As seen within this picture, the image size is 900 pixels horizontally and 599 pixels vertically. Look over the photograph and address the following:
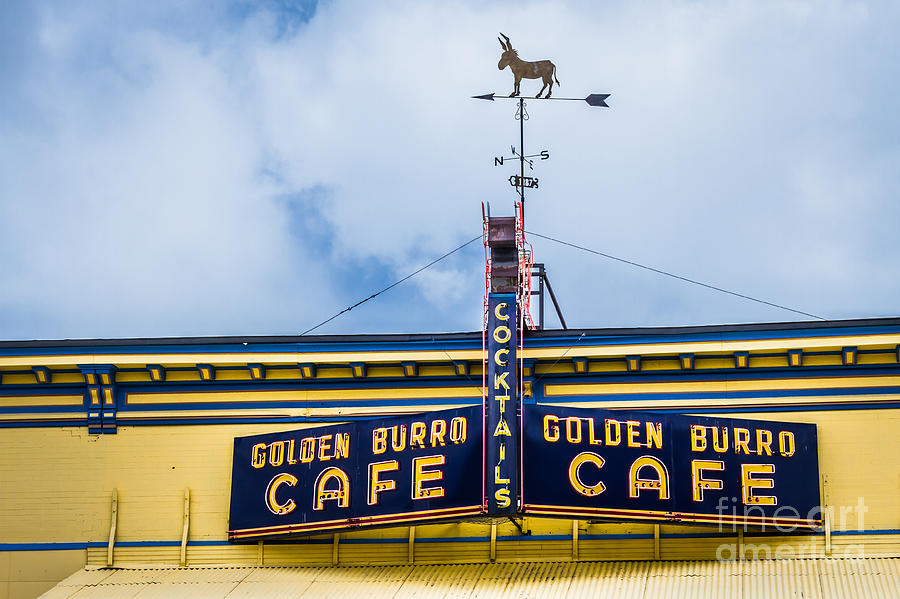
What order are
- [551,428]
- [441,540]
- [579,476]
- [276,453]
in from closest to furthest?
[579,476], [551,428], [441,540], [276,453]

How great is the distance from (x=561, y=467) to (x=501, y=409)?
156cm

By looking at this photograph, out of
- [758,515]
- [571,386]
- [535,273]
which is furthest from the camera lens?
[535,273]

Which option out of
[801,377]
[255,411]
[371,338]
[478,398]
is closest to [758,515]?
[801,377]

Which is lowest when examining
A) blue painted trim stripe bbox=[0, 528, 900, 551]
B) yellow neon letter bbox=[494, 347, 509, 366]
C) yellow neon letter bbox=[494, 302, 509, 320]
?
blue painted trim stripe bbox=[0, 528, 900, 551]

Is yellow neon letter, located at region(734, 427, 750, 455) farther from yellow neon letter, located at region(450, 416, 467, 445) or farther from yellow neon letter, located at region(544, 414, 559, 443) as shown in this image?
yellow neon letter, located at region(450, 416, 467, 445)

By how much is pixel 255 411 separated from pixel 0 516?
5.67 m

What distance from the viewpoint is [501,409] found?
25.3 metres

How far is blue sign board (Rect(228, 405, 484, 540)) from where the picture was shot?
2544cm

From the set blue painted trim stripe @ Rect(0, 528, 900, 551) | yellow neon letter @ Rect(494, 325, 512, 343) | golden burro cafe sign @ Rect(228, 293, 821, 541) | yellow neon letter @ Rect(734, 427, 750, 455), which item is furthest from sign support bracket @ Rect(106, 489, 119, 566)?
yellow neon letter @ Rect(734, 427, 750, 455)

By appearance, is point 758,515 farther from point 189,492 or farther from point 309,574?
point 189,492

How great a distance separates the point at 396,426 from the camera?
2627 cm

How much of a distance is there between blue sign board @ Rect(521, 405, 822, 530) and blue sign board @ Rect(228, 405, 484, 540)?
1240mm

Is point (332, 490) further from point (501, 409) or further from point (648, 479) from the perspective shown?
point (648, 479)

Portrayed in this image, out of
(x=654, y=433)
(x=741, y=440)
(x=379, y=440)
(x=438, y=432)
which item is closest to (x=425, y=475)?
(x=438, y=432)
